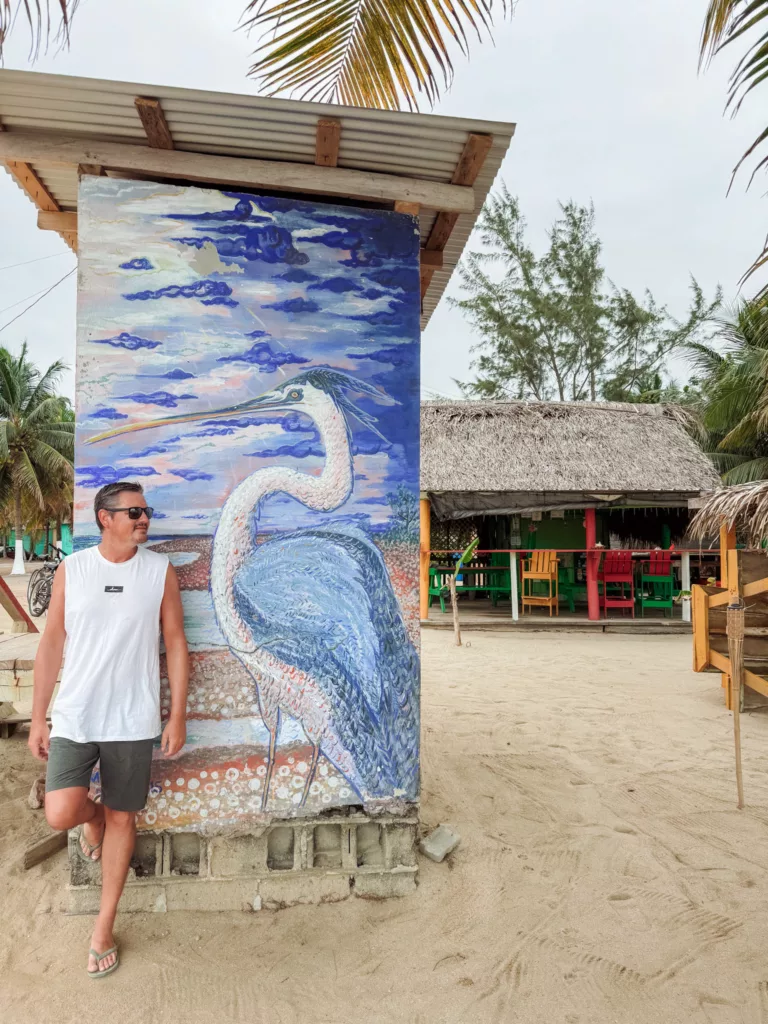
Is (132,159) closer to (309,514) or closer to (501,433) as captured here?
(309,514)

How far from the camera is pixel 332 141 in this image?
2.77 metres

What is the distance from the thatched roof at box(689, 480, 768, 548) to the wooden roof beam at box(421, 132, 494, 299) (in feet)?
11.8

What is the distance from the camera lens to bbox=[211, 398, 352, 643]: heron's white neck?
2.88 meters

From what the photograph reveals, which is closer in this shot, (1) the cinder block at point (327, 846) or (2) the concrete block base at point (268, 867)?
(2) the concrete block base at point (268, 867)

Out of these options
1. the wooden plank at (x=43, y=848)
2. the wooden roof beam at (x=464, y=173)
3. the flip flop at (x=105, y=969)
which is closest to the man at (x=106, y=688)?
the flip flop at (x=105, y=969)

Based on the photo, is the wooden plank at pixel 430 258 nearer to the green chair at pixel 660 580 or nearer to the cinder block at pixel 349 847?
the cinder block at pixel 349 847

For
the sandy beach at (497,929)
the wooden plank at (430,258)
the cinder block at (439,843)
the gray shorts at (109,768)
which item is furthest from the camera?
the wooden plank at (430,258)

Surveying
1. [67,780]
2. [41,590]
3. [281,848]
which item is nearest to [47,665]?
[67,780]

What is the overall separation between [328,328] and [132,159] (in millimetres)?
1072

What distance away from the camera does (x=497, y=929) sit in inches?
105

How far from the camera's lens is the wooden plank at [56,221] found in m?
3.49

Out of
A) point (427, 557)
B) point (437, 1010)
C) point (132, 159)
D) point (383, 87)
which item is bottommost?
point (437, 1010)

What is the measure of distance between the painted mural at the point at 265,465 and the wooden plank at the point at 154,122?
0.58ft

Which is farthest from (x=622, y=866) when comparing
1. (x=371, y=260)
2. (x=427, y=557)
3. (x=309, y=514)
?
(x=427, y=557)
